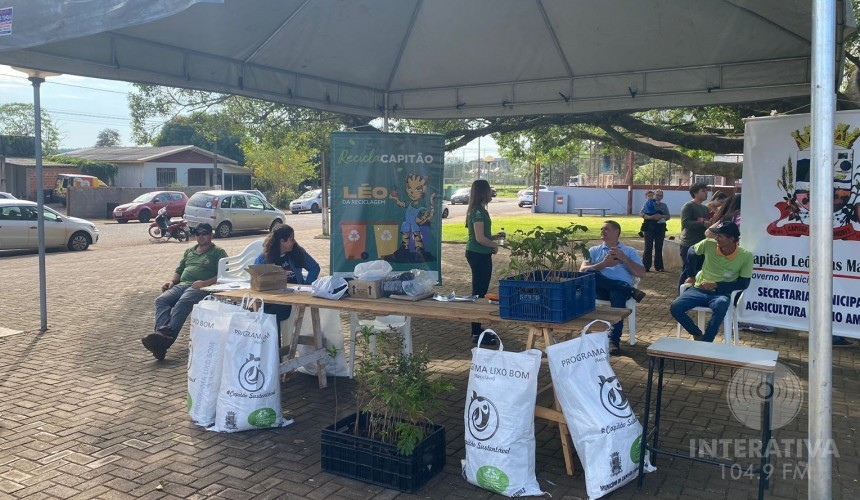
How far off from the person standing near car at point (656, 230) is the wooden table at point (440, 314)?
876 cm

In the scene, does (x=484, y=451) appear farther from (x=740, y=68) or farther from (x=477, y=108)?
(x=477, y=108)

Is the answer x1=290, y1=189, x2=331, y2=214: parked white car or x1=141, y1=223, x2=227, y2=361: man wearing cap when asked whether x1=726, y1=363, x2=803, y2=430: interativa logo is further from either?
x1=290, y1=189, x2=331, y2=214: parked white car

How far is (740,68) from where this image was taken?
6953 millimetres

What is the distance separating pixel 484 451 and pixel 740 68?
5.09 m

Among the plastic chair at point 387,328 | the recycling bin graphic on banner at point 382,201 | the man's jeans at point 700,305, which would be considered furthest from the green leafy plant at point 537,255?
the recycling bin graphic on banner at point 382,201

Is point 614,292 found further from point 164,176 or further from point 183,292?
point 164,176

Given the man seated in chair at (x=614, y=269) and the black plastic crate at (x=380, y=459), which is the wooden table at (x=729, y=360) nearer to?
the black plastic crate at (x=380, y=459)

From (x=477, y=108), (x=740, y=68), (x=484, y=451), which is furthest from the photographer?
(x=477, y=108)

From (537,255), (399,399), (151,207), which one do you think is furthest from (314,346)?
(151,207)

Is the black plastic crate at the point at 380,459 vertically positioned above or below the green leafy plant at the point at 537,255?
below

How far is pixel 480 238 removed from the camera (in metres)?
7.14

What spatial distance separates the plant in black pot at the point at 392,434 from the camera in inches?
156

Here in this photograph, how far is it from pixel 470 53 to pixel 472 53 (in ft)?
0.08

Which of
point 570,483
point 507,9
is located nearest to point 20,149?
point 507,9
